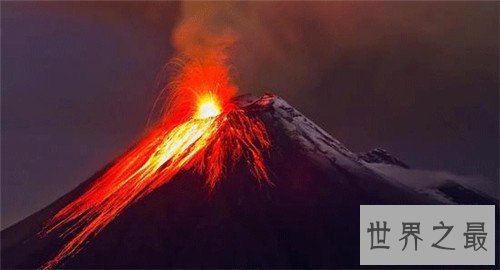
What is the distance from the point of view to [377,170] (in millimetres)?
30047

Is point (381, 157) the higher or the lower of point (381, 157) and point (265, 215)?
the higher

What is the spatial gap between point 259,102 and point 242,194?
19.0 feet

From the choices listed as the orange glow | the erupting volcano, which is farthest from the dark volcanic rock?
the orange glow

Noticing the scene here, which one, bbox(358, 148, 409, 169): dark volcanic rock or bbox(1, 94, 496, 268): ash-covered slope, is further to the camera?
bbox(358, 148, 409, 169): dark volcanic rock

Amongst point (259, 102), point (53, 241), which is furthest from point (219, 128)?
point (53, 241)

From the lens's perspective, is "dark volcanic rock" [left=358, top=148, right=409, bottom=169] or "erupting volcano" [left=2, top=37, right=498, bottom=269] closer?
"erupting volcano" [left=2, top=37, right=498, bottom=269]

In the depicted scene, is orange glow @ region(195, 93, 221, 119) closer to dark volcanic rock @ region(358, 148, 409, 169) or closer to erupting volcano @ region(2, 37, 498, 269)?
erupting volcano @ region(2, 37, 498, 269)

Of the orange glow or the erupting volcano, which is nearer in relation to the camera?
the erupting volcano

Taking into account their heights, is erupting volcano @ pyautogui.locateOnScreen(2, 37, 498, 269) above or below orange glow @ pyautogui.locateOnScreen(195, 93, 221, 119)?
below

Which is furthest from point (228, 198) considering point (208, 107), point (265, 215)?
point (208, 107)

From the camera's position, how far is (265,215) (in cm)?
2544

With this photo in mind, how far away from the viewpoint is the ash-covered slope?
2377 centimetres

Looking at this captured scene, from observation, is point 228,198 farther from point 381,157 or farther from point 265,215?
point 381,157

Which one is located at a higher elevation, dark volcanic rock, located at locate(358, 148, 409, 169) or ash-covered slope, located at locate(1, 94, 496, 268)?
dark volcanic rock, located at locate(358, 148, 409, 169)
